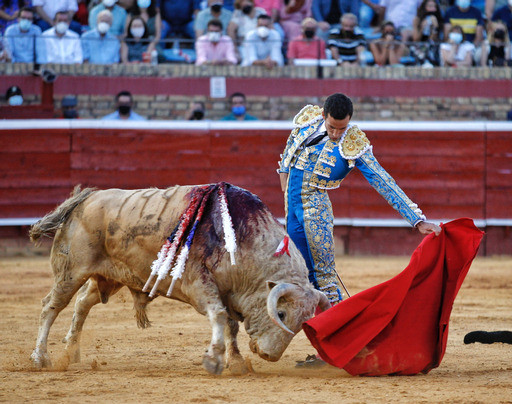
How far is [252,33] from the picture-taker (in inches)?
390

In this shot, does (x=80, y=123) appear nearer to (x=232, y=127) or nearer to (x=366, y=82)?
(x=232, y=127)

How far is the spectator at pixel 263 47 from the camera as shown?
9.87 meters

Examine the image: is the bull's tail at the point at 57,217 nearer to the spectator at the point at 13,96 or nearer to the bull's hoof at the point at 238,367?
the bull's hoof at the point at 238,367

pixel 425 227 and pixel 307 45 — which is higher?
pixel 307 45

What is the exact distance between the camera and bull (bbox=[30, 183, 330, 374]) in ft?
13.5

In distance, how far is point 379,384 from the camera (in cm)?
397

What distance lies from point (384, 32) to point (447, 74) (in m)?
0.88

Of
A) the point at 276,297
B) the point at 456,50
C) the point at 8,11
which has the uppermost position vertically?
the point at 8,11

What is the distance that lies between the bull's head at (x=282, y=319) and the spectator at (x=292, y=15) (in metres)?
6.61

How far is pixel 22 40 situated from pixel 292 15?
121 inches

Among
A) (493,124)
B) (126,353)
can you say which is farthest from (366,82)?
(126,353)

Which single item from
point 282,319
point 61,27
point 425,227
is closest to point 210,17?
point 61,27

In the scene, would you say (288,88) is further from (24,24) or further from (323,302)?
(323,302)

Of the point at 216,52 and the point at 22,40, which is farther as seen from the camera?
the point at 216,52
